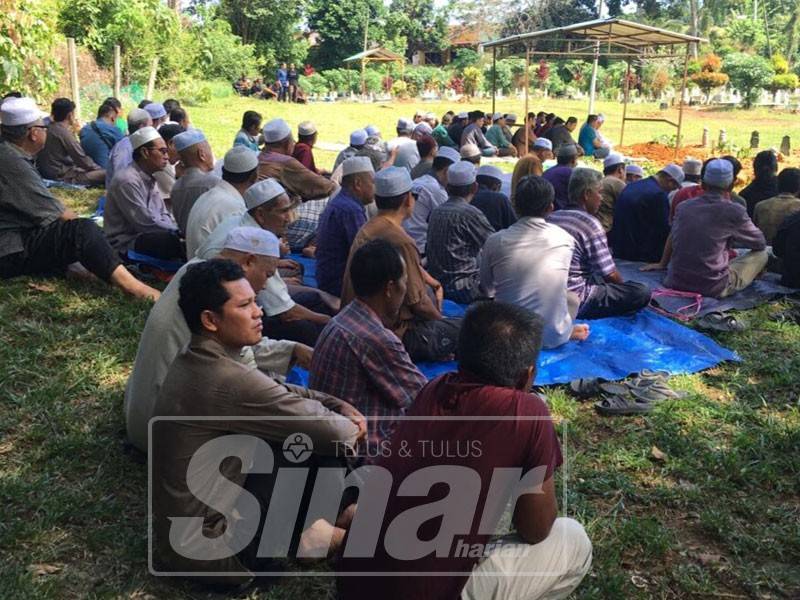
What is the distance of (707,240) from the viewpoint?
20.0 ft

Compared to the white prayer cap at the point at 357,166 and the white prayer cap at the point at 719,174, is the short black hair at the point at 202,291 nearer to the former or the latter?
the white prayer cap at the point at 357,166

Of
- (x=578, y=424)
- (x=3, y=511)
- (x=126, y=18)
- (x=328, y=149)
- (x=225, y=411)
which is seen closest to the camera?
(x=225, y=411)

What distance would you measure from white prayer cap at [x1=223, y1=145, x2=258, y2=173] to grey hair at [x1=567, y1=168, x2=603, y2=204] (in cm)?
252

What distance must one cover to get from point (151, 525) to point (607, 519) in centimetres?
204

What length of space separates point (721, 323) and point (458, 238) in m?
2.20

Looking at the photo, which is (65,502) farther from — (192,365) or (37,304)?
(37,304)

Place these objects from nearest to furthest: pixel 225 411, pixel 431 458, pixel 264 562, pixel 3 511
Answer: pixel 431 458 < pixel 225 411 < pixel 264 562 < pixel 3 511

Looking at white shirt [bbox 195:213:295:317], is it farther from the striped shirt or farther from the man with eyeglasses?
the striped shirt

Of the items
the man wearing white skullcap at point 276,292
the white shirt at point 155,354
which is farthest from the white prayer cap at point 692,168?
the white shirt at point 155,354

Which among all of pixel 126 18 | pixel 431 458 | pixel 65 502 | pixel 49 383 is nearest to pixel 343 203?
pixel 49 383

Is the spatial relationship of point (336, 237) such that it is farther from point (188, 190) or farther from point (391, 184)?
point (188, 190)

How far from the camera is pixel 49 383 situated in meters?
4.33

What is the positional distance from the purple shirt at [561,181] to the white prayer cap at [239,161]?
13.1 ft

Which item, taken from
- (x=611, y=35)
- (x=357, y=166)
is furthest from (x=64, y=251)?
(x=611, y=35)
